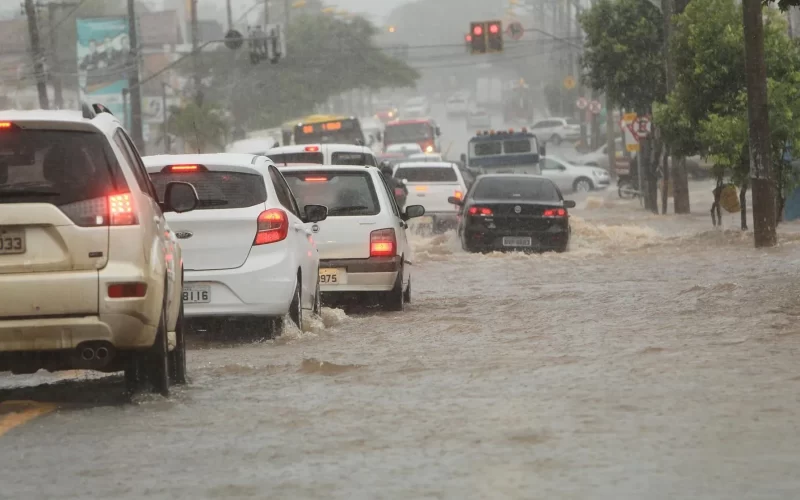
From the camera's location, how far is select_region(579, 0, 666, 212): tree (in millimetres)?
39875

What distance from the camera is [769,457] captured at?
7043 millimetres

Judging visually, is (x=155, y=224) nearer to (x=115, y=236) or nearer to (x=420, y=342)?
(x=115, y=236)

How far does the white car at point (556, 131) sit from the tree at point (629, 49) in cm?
5792

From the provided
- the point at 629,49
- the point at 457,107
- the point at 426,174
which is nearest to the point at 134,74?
the point at 629,49

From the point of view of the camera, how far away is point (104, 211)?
8.53 metres

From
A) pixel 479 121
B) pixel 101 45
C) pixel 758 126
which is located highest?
pixel 101 45

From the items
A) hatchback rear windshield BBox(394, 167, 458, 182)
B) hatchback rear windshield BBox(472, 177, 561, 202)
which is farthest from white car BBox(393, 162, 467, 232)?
hatchback rear windshield BBox(472, 177, 561, 202)

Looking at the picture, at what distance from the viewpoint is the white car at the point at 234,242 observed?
1230 cm

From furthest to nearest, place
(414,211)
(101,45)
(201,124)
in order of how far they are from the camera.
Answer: (101,45) < (201,124) < (414,211)

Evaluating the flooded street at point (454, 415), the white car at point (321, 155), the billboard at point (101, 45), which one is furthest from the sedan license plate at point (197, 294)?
the billboard at point (101, 45)

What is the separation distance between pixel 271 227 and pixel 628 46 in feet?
93.8

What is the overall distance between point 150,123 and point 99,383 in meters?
78.9

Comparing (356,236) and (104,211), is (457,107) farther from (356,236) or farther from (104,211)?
(104,211)

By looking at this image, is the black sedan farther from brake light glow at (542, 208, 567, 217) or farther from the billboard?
the billboard
